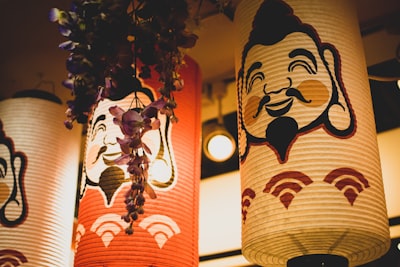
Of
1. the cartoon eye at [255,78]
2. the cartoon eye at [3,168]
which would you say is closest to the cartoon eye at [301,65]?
the cartoon eye at [255,78]

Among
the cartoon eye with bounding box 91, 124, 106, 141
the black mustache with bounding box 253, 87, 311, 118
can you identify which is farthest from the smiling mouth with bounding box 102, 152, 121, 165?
the black mustache with bounding box 253, 87, 311, 118

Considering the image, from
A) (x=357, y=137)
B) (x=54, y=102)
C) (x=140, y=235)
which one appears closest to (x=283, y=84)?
(x=357, y=137)

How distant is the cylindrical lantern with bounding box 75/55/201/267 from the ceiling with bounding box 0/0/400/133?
0.82 meters

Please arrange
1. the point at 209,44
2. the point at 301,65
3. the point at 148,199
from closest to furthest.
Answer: the point at 301,65 → the point at 148,199 → the point at 209,44

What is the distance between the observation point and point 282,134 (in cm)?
183

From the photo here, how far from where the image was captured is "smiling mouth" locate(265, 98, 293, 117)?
1845 millimetres

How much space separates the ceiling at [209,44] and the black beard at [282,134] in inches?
41.0

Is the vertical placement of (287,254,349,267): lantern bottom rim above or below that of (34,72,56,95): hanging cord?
below

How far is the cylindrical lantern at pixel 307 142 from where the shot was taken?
67.0 inches

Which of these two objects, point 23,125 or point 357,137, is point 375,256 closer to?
point 357,137

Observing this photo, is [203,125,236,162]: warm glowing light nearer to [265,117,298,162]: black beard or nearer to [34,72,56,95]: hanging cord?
[34,72,56,95]: hanging cord

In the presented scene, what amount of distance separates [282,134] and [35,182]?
1.47 meters

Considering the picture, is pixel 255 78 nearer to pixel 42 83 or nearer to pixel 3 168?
pixel 3 168

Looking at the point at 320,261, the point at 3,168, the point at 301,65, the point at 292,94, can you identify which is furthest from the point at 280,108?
the point at 3,168
